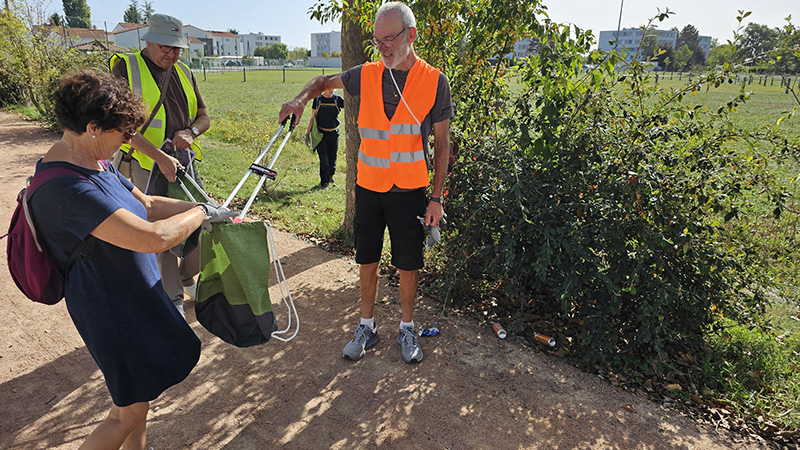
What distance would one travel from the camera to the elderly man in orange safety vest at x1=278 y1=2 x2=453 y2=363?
338cm

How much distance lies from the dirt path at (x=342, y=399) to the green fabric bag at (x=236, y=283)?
76cm

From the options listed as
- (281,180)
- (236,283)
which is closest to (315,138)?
(281,180)

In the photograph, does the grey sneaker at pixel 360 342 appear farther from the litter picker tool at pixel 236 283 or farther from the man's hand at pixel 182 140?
the man's hand at pixel 182 140

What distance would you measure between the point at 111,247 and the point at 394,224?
6.35 feet

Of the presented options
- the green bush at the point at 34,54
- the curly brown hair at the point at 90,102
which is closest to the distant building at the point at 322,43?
the green bush at the point at 34,54

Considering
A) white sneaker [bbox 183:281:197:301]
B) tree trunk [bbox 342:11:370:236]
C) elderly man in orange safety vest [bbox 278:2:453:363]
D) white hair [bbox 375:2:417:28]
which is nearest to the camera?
white hair [bbox 375:2:417:28]

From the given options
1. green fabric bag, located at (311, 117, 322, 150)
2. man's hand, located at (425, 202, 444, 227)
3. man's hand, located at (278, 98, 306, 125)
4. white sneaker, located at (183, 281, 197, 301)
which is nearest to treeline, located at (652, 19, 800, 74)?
man's hand, located at (425, 202, 444, 227)

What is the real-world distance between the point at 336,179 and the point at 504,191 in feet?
21.4

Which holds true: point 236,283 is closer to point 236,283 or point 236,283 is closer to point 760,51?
point 236,283

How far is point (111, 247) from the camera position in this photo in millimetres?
2113

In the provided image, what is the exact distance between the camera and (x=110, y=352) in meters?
2.16

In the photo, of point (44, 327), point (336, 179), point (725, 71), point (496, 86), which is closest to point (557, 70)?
point (496, 86)

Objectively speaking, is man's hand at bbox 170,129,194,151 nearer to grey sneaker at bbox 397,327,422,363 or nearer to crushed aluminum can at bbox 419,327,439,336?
grey sneaker at bbox 397,327,422,363

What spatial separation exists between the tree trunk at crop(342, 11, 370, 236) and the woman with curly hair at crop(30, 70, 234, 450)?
126 inches
